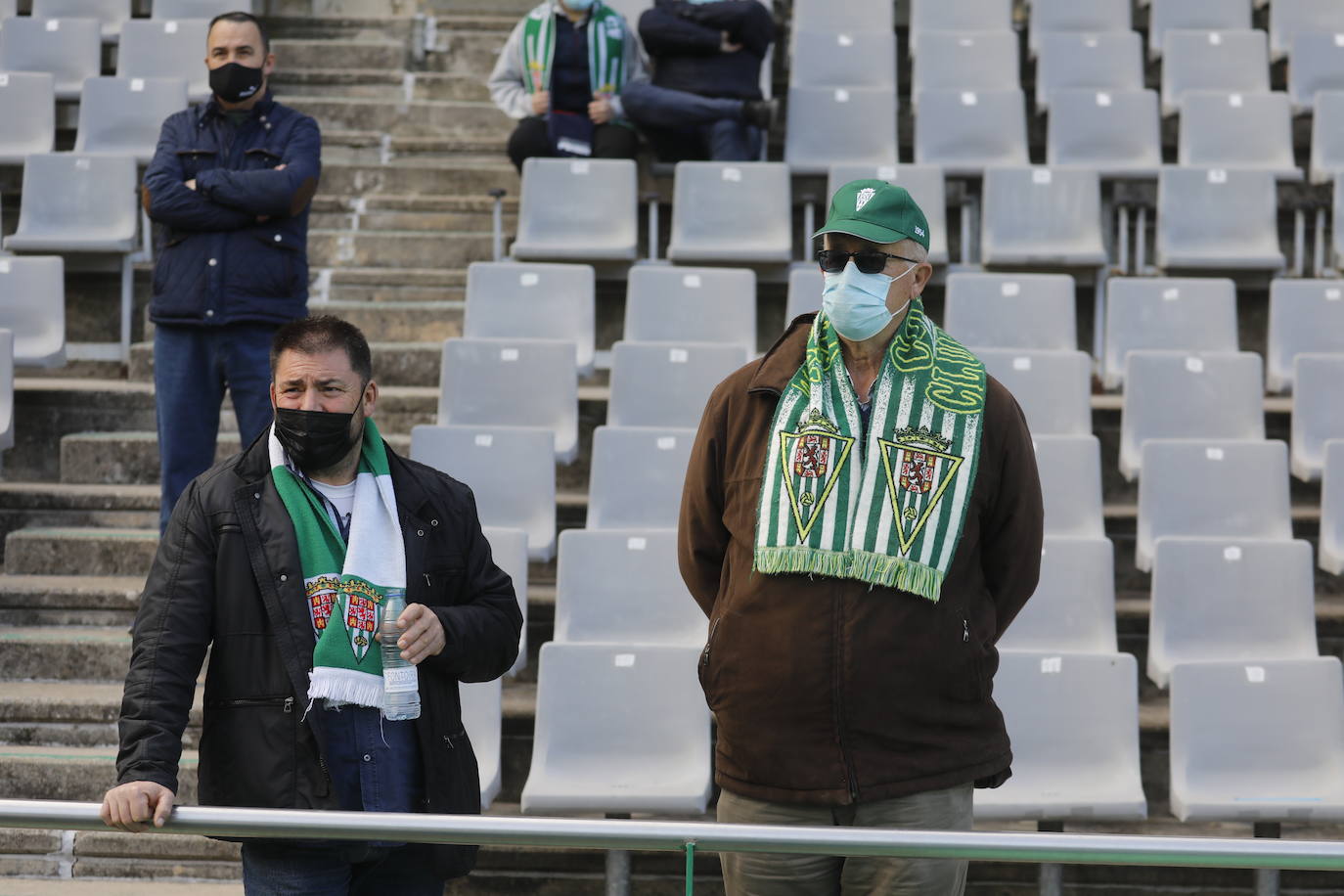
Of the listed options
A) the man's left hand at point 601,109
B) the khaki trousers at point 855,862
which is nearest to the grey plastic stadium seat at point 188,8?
the man's left hand at point 601,109

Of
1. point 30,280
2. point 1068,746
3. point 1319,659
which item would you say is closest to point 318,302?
point 30,280

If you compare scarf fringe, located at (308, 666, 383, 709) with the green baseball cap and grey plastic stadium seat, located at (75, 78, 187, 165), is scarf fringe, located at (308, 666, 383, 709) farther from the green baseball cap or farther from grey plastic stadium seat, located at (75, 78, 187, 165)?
grey plastic stadium seat, located at (75, 78, 187, 165)

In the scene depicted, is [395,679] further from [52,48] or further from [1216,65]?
[1216,65]

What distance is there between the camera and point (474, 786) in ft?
7.32

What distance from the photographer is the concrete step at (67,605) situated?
14.2 feet

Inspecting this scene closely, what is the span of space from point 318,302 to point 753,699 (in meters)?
3.85

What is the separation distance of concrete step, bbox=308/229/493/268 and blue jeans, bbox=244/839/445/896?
4048mm

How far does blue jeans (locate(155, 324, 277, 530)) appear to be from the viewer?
4090 mm

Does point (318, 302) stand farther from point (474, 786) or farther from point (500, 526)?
point (474, 786)

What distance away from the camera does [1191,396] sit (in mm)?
4805

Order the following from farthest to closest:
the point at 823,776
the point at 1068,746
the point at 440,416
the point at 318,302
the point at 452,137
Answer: the point at 452,137 → the point at 318,302 → the point at 440,416 → the point at 1068,746 → the point at 823,776

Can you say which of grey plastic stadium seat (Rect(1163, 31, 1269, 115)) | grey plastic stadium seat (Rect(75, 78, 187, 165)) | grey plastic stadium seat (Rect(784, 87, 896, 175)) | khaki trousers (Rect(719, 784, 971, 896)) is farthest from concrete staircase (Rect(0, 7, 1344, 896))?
khaki trousers (Rect(719, 784, 971, 896))

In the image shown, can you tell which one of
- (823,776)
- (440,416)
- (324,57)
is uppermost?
(324,57)

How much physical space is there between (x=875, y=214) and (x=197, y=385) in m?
2.44
